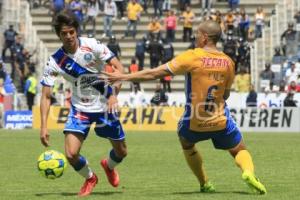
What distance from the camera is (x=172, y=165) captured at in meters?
18.3

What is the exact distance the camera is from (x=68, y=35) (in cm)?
1234

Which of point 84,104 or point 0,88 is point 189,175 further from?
point 0,88

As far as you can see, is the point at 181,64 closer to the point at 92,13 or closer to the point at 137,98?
the point at 137,98

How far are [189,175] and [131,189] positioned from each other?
2527 millimetres

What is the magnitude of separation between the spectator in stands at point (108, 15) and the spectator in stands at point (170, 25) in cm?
258

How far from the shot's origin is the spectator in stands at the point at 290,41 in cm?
4130

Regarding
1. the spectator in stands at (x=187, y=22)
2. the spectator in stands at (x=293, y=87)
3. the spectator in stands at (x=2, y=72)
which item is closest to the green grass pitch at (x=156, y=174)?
the spectator in stands at (x=293, y=87)

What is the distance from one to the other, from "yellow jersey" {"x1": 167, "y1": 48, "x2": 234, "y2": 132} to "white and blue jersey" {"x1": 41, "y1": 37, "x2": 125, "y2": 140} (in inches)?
45.3

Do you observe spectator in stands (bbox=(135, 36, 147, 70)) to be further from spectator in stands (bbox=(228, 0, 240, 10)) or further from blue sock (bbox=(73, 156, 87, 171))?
blue sock (bbox=(73, 156, 87, 171))

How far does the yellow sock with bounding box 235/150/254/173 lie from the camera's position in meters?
12.1

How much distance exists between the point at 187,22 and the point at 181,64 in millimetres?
→ 32489

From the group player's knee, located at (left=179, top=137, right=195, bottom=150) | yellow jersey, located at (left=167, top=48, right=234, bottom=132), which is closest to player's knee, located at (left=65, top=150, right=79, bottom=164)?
player's knee, located at (left=179, top=137, right=195, bottom=150)

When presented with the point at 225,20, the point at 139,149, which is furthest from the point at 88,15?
the point at 139,149

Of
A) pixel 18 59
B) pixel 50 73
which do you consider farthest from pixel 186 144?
pixel 18 59
